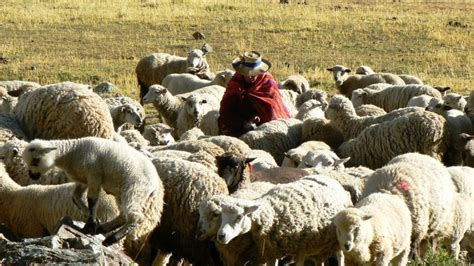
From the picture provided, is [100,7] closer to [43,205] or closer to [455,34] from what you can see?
[455,34]

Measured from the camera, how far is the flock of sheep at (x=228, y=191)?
8.27 meters

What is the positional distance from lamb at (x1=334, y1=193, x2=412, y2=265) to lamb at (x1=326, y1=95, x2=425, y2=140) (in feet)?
15.3

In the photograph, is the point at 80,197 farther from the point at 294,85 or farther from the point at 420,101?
the point at 294,85

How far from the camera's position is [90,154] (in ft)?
26.7

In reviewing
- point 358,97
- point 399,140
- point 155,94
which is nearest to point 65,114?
point 399,140

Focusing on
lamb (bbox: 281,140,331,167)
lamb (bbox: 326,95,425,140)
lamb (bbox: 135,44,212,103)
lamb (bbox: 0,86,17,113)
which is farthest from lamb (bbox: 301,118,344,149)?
lamb (bbox: 135,44,212,103)

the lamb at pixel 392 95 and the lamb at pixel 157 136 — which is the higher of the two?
the lamb at pixel 157 136

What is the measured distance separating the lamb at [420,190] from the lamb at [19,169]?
2.82 metres

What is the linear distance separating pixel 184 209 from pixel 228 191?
0.84 metres

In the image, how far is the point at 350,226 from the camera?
325 inches

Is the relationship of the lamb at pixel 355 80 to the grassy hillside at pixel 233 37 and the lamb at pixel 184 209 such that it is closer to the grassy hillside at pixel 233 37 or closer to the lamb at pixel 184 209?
the grassy hillside at pixel 233 37

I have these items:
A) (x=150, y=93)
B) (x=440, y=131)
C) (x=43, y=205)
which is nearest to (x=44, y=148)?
(x=43, y=205)

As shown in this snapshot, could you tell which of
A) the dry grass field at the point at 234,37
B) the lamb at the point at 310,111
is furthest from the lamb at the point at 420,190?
the dry grass field at the point at 234,37

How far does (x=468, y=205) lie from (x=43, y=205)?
4.26 metres
